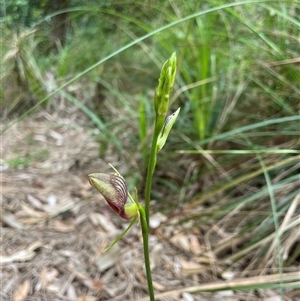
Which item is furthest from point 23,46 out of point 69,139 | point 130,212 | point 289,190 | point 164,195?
point 130,212

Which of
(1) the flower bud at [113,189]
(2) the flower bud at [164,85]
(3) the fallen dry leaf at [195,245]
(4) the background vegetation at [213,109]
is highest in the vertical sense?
(2) the flower bud at [164,85]

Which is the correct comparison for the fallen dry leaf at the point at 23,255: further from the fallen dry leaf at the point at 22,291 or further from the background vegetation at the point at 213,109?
the background vegetation at the point at 213,109

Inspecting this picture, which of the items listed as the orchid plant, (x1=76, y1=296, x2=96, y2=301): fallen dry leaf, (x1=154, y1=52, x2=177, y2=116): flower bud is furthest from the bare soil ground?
(x1=154, y1=52, x2=177, y2=116): flower bud

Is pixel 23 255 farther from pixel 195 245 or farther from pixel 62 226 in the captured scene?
pixel 195 245

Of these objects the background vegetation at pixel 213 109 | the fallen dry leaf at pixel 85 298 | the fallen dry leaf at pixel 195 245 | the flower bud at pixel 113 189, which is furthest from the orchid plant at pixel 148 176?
the fallen dry leaf at pixel 195 245

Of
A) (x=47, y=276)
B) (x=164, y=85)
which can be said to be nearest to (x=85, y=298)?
(x=47, y=276)

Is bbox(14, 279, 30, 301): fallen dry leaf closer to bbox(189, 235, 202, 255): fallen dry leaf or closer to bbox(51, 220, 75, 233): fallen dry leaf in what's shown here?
bbox(51, 220, 75, 233): fallen dry leaf

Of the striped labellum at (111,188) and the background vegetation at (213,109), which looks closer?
the striped labellum at (111,188)

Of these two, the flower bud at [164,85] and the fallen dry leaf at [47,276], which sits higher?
the flower bud at [164,85]
